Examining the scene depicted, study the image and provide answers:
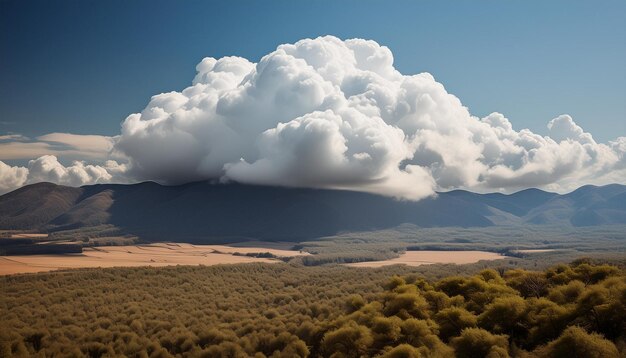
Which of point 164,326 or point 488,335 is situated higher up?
point 488,335

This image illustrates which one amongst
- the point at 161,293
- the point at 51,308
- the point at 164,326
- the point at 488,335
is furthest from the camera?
the point at 161,293

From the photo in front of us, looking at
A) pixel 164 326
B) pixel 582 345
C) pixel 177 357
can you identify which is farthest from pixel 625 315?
pixel 164 326

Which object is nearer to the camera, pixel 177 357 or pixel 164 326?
pixel 177 357

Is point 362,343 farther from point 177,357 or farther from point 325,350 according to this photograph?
point 177,357

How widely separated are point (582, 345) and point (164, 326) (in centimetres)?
10905

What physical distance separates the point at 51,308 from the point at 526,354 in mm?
146980

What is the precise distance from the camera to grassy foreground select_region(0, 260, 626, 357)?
6506cm

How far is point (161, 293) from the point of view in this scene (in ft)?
618

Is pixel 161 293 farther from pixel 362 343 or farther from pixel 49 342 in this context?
pixel 362 343

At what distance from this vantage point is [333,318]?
390ft

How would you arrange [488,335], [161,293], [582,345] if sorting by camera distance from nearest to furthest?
[582,345]
[488,335]
[161,293]

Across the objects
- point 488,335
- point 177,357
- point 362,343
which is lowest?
point 177,357

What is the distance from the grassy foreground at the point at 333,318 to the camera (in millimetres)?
65062

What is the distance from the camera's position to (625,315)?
61.0 metres
